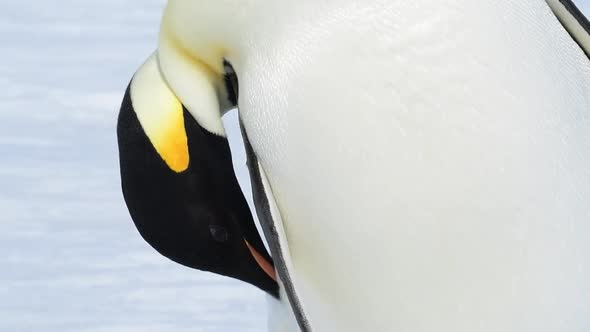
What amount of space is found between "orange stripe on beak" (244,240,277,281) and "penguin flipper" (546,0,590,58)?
0.72 meters

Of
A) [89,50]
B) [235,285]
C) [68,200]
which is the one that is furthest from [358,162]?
[89,50]

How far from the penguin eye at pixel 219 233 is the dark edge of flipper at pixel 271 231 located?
26 cm

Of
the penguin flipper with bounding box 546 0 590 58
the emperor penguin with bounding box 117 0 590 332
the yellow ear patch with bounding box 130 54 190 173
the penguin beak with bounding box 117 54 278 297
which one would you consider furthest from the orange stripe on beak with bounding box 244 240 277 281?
the penguin flipper with bounding box 546 0 590 58

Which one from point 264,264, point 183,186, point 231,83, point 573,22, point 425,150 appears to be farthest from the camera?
point 264,264

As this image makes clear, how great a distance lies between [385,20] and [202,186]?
55 cm

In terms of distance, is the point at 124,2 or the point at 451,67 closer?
the point at 451,67

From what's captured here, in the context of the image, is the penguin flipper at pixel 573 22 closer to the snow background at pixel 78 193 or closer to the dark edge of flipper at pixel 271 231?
the dark edge of flipper at pixel 271 231

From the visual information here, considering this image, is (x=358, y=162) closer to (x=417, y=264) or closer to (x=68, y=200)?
(x=417, y=264)

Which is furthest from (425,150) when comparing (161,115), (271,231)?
(161,115)

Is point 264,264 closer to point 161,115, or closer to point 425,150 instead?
point 161,115

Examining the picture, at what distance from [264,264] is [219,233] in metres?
0.10

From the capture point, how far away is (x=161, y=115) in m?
2.45

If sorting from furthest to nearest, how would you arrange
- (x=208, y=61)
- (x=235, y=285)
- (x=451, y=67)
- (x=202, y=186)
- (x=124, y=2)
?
(x=124, y=2)
(x=235, y=285)
(x=202, y=186)
(x=208, y=61)
(x=451, y=67)

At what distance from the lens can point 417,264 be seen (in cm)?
219
